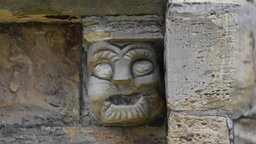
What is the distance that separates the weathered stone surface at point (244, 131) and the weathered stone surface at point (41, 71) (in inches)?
19.4

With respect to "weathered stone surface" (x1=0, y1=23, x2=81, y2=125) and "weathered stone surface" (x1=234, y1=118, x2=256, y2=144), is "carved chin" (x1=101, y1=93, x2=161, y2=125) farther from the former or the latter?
"weathered stone surface" (x1=234, y1=118, x2=256, y2=144)

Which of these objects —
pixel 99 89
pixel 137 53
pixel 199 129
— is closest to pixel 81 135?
pixel 99 89

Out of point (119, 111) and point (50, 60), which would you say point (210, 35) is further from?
point (50, 60)

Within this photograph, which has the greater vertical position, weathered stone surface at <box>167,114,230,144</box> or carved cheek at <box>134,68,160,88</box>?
carved cheek at <box>134,68,160,88</box>

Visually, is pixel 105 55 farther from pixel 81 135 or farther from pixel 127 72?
pixel 81 135

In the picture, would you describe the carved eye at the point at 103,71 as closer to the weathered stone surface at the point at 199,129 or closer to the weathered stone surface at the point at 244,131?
the weathered stone surface at the point at 199,129

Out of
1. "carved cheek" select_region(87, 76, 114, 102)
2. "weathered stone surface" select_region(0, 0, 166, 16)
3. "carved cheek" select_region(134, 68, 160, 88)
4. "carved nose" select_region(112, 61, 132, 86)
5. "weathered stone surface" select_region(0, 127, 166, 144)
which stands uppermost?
"weathered stone surface" select_region(0, 0, 166, 16)

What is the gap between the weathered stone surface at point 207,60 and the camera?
168cm

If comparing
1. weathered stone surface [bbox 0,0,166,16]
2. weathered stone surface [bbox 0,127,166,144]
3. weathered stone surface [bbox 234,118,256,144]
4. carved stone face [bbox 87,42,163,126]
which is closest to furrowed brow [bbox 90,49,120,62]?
carved stone face [bbox 87,42,163,126]

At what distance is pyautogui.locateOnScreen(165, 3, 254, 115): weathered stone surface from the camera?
168cm

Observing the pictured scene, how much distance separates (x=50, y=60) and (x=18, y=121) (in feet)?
0.65

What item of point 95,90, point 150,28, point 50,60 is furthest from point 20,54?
point 150,28

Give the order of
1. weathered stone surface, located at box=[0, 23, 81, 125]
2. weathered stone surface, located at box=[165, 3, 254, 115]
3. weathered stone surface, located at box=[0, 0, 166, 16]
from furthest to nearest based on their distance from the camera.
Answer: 1. weathered stone surface, located at box=[0, 23, 81, 125]
2. weathered stone surface, located at box=[0, 0, 166, 16]
3. weathered stone surface, located at box=[165, 3, 254, 115]

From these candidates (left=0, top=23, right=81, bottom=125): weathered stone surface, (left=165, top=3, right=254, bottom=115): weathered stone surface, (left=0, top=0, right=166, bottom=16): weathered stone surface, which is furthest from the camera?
(left=0, top=23, right=81, bottom=125): weathered stone surface
